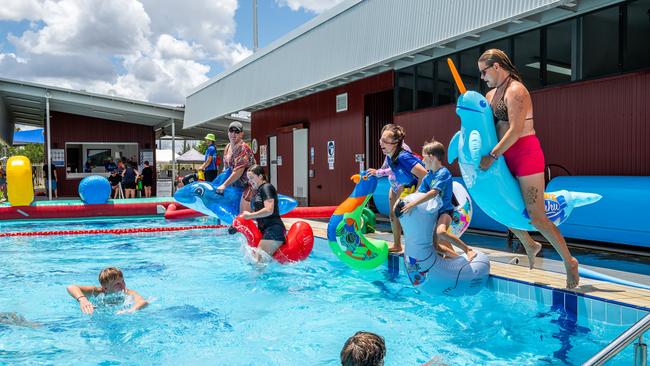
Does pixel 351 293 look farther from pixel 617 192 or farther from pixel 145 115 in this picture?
pixel 145 115

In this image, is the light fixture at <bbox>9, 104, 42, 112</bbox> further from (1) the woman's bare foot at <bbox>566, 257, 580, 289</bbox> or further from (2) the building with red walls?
(1) the woman's bare foot at <bbox>566, 257, 580, 289</bbox>

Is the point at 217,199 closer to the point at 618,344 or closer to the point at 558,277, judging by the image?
the point at 558,277

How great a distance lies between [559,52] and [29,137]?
103ft

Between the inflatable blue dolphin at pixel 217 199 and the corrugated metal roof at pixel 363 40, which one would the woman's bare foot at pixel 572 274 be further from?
the inflatable blue dolphin at pixel 217 199

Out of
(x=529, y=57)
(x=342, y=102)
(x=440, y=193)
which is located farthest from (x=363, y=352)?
(x=342, y=102)

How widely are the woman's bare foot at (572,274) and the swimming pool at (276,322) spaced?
0.27 meters

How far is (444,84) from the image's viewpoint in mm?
9891

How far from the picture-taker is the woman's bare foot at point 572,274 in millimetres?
4398

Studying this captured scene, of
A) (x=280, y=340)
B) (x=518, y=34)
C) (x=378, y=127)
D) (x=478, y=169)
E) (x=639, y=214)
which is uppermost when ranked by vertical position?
(x=518, y=34)

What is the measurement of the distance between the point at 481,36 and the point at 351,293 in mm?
5141

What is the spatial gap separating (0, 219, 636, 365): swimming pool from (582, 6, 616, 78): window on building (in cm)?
383

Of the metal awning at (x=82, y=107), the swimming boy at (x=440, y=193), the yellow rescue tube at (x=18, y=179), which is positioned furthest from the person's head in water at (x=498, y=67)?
the metal awning at (x=82, y=107)

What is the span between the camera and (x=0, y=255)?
8.60 m

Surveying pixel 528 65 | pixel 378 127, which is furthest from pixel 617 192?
pixel 378 127
